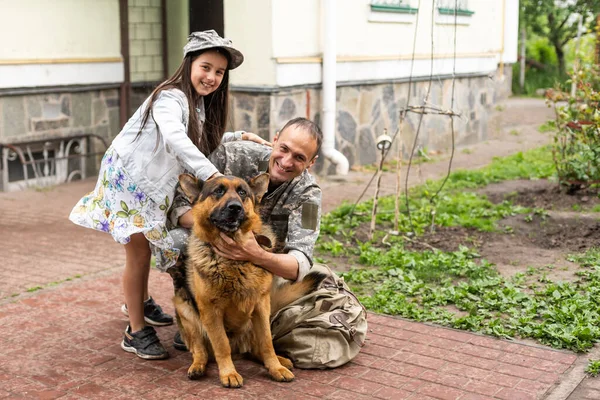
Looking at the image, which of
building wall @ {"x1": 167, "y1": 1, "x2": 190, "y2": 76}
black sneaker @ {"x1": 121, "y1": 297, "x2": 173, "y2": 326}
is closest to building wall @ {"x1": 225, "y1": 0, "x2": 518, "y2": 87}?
building wall @ {"x1": 167, "y1": 1, "x2": 190, "y2": 76}

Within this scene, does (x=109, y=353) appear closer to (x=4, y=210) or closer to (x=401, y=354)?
(x=401, y=354)

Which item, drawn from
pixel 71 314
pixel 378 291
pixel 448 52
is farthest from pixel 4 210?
pixel 448 52

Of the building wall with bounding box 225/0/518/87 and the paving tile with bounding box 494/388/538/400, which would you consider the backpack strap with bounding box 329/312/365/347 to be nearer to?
the paving tile with bounding box 494/388/538/400

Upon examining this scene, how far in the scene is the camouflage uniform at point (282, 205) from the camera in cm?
452

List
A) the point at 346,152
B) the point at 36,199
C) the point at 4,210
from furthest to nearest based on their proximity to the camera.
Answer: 1. the point at 346,152
2. the point at 36,199
3. the point at 4,210

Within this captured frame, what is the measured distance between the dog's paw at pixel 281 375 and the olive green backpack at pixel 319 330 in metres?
0.21

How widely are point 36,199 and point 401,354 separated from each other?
244 inches

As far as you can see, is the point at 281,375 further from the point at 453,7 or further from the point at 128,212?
the point at 453,7

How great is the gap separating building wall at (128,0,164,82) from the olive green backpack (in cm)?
743

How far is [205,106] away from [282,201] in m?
0.81

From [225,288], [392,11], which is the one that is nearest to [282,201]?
[225,288]

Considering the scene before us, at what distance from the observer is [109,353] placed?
482 centimetres

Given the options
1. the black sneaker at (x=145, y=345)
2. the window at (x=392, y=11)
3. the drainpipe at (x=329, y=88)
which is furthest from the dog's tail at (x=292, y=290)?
the window at (x=392, y=11)

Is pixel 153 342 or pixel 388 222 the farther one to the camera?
pixel 388 222
